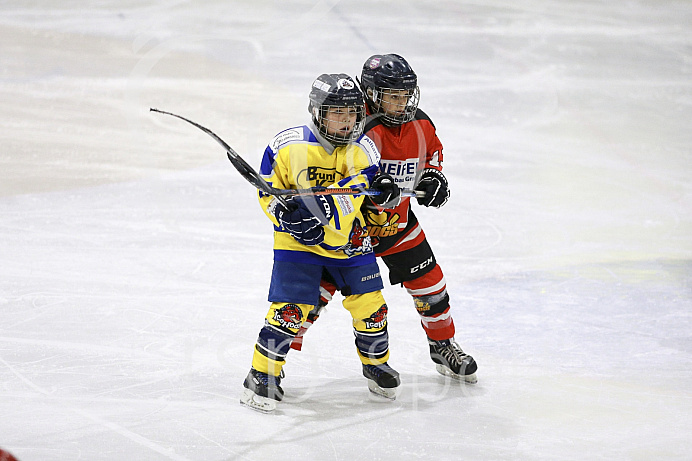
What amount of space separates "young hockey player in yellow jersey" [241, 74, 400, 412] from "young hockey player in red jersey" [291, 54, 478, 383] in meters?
0.12

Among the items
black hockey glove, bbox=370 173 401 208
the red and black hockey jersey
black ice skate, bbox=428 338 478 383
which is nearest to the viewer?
black hockey glove, bbox=370 173 401 208

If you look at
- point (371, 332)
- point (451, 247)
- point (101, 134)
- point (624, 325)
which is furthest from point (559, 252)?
point (101, 134)

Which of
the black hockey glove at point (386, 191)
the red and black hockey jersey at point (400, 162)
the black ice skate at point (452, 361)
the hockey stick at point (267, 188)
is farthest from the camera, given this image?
the black ice skate at point (452, 361)

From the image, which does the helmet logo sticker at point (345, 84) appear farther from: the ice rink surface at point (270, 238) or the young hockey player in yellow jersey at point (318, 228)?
the ice rink surface at point (270, 238)

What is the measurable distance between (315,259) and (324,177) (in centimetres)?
31

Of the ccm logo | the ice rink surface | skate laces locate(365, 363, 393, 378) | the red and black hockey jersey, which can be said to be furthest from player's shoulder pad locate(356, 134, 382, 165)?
the ice rink surface

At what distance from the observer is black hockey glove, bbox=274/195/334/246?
285 cm

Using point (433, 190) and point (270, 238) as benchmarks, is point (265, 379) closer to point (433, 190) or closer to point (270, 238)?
point (433, 190)

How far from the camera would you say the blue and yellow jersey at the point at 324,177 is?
293 cm

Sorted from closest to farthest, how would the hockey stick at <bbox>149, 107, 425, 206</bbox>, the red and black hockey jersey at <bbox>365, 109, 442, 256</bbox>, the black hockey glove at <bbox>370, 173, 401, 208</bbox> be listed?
the hockey stick at <bbox>149, 107, 425, 206</bbox>
the black hockey glove at <bbox>370, 173, 401, 208</bbox>
the red and black hockey jersey at <bbox>365, 109, 442, 256</bbox>

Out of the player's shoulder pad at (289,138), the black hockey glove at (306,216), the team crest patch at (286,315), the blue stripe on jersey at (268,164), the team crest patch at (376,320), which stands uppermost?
the player's shoulder pad at (289,138)

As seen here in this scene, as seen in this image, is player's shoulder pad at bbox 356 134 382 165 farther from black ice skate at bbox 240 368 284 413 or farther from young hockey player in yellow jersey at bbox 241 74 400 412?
black ice skate at bbox 240 368 284 413

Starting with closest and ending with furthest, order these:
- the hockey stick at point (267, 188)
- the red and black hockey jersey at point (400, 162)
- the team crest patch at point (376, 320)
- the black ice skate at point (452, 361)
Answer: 1. the hockey stick at point (267, 188)
2. the team crest patch at point (376, 320)
3. the red and black hockey jersey at point (400, 162)
4. the black ice skate at point (452, 361)

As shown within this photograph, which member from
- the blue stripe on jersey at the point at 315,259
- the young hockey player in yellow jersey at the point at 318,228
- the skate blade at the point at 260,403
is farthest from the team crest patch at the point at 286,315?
the skate blade at the point at 260,403
